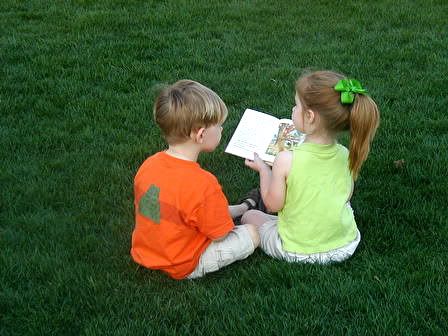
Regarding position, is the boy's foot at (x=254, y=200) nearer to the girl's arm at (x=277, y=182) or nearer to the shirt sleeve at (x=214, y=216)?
the girl's arm at (x=277, y=182)

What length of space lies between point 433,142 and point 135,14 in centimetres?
392

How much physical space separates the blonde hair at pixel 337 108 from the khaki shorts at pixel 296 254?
0.53m

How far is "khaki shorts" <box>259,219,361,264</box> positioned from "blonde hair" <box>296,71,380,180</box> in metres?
0.53

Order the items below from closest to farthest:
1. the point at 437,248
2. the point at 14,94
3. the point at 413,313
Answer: the point at 413,313, the point at 437,248, the point at 14,94

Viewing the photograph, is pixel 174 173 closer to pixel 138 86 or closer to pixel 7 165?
pixel 7 165

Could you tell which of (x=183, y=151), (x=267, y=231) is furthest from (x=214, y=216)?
(x=267, y=231)

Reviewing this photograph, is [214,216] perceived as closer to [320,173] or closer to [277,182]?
[277,182]

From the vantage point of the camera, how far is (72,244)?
361 centimetres

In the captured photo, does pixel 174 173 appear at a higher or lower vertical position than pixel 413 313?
higher

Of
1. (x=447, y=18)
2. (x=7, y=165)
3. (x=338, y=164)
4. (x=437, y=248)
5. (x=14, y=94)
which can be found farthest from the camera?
(x=447, y=18)

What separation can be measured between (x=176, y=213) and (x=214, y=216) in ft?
0.60

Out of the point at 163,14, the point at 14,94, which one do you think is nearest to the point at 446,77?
the point at 163,14

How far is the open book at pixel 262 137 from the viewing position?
3725 mm

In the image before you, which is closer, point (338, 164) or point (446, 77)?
point (338, 164)
